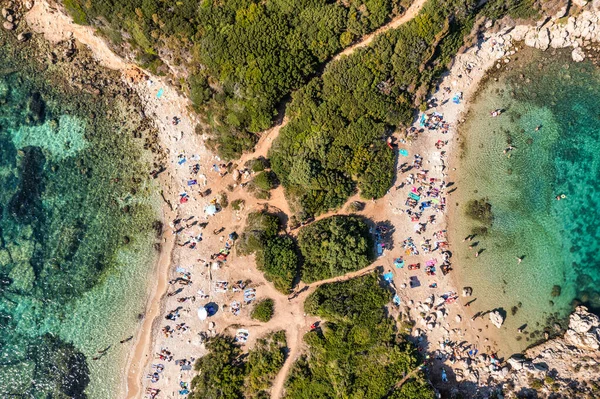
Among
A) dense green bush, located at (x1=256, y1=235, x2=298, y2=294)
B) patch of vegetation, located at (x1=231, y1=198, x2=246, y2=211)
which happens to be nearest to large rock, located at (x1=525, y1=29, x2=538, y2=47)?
dense green bush, located at (x1=256, y1=235, x2=298, y2=294)

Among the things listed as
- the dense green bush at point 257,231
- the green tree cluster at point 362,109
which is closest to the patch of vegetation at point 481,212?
the green tree cluster at point 362,109

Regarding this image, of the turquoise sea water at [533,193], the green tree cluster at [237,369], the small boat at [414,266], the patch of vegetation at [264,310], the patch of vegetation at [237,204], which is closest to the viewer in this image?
the green tree cluster at [237,369]

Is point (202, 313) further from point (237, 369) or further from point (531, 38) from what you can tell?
point (531, 38)

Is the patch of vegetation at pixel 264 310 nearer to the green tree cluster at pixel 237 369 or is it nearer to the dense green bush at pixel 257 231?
the green tree cluster at pixel 237 369

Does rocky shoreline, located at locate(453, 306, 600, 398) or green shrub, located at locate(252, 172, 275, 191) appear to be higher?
green shrub, located at locate(252, 172, 275, 191)

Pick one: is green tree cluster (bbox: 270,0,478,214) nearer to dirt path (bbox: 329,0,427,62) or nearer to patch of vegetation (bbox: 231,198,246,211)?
dirt path (bbox: 329,0,427,62)

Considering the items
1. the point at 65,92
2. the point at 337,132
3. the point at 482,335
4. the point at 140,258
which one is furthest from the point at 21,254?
the point at 482,335
